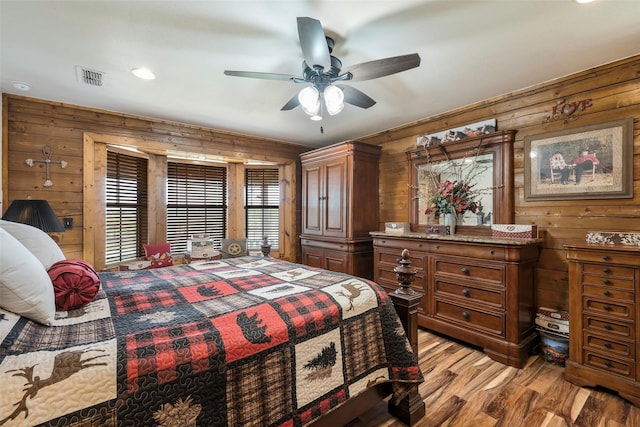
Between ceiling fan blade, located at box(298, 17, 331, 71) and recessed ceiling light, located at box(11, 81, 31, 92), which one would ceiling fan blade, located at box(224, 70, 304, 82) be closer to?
ceiling fan blade, located at box(298, 17, 331, 71)

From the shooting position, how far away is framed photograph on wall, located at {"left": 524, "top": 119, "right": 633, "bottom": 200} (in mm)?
2160

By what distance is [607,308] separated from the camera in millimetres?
1963

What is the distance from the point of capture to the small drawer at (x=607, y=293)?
1.88m

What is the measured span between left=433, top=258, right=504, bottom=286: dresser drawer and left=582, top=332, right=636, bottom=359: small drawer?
2.07 feet

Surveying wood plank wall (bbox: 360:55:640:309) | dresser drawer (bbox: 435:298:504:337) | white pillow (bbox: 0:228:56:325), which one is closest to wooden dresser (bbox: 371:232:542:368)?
dresser drawer (bbox: 435:298:504:337)

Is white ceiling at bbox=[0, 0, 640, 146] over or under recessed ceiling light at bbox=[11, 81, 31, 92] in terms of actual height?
over

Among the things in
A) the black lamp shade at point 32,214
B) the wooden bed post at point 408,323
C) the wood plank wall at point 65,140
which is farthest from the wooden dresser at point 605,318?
the wood plank wall at point 65,140

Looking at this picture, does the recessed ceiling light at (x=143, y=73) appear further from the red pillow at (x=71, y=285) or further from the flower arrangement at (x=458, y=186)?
the flower arrangement at (x=458, y=186)

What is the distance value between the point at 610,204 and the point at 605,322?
3.02 ft

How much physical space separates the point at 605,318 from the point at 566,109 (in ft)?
5.62

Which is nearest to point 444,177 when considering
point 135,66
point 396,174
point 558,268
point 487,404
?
point 396,174

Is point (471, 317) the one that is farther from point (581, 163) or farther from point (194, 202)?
point (194, 202)

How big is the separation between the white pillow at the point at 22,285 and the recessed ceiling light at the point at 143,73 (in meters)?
1.73

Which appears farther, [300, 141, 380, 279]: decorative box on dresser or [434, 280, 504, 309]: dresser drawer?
[300, 141, 380, 279]: decorative box on dresser
